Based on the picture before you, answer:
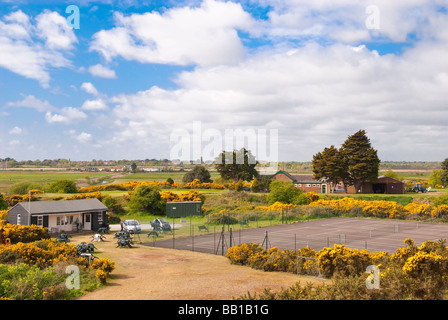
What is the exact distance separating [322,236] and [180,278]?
18.8m

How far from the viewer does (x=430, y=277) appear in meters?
15.1

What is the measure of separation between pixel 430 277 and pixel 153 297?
34.7 ft

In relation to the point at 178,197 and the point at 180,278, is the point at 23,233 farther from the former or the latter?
the point at 178,197

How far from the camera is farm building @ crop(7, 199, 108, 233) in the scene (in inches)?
1431

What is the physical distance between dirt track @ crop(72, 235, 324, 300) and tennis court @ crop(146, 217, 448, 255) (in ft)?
10.7

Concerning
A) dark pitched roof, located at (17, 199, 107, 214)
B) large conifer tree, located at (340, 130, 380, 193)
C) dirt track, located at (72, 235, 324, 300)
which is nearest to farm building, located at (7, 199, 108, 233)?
dark pitched roof, located at (17, 199, 107, 214)

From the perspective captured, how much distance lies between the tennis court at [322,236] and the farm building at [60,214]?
1087 centimetres

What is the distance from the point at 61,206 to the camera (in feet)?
127

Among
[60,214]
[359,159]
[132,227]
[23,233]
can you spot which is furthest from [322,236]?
[359,159]

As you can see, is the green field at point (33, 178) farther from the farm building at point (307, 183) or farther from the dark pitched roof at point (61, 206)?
the farm building at point (307, 183)

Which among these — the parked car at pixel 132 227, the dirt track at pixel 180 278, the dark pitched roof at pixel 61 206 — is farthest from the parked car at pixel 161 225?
the dirt track at pixel 180 278

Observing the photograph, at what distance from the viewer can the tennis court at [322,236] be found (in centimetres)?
3028
